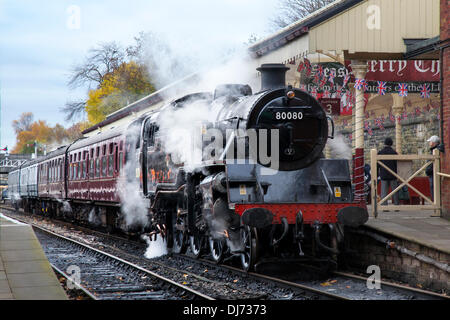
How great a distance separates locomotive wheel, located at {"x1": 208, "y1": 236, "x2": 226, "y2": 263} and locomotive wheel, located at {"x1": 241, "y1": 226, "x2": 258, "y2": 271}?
59 cm

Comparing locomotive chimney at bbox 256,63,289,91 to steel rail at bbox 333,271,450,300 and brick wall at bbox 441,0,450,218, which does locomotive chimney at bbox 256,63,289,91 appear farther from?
brick wall at bbox 441,0,450,218

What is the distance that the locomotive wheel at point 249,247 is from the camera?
8.99 meters

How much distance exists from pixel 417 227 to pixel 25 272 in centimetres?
592

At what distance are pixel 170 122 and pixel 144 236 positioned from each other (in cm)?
347

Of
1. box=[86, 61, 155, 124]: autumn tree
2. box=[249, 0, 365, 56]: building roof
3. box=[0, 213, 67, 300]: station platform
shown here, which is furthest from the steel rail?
box=[86, 61, 155, 124]: autumn tree

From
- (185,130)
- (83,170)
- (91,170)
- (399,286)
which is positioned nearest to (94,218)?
(83,170)

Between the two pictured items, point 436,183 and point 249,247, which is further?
point 436,183

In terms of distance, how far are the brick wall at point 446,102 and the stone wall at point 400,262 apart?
2030 mm

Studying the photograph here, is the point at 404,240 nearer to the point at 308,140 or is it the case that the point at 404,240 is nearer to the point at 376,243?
the point at 376,243

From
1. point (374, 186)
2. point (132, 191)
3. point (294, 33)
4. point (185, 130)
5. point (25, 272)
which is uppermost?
point (294, 33)

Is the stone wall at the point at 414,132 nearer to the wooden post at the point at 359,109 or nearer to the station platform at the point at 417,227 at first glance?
the wooden post at the point at 359,109

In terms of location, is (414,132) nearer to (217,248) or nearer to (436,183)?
(436,183)

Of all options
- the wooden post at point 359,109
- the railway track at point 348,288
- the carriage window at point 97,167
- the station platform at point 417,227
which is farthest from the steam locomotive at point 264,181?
the carriage window at point 97,167

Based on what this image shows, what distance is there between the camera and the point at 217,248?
10.7 metres
